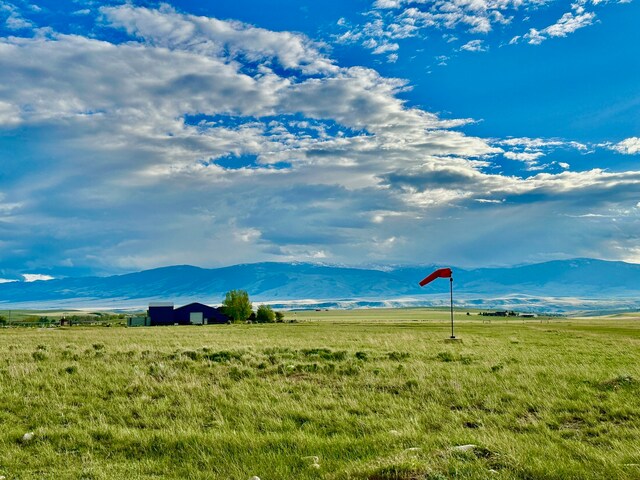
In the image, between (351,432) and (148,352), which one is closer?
(351,432)

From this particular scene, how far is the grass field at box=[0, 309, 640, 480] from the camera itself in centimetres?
1009

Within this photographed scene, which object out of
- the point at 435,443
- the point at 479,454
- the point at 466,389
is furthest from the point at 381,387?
the point at 479,454

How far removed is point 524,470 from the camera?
9594 millimetres

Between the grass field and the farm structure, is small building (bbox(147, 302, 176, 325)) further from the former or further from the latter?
the grass field

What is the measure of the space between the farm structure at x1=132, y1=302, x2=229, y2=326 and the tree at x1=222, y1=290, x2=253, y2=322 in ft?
20.6

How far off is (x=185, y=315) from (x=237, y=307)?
16414 mm

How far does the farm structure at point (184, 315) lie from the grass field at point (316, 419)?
124445mm

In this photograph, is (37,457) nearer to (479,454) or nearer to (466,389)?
(479,454)

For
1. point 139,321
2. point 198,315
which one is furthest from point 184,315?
point 139,321

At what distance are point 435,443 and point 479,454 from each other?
1.22m

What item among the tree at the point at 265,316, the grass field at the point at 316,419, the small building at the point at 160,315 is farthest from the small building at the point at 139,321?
the grass field at the point at 316,419

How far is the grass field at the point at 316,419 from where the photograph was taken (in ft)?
33.1

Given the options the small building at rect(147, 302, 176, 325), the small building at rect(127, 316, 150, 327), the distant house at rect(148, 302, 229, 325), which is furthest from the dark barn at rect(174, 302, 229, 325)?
the small building at rect(127, 316, 150, 327)

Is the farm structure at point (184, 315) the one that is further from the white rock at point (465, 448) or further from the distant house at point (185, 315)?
the white rock at point (465, 448)
